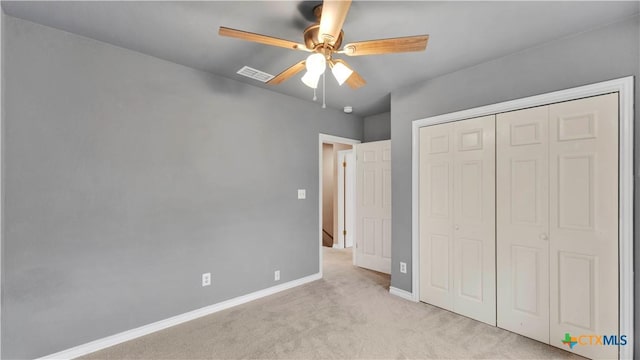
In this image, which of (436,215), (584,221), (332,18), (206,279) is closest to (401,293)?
(436,215)

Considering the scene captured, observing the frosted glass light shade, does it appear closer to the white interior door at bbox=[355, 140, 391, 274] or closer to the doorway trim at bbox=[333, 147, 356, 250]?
the white interior door at bbox=[355, 140, 391, 274]

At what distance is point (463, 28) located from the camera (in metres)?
1.98

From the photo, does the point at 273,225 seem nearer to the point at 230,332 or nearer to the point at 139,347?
the point at 230,332

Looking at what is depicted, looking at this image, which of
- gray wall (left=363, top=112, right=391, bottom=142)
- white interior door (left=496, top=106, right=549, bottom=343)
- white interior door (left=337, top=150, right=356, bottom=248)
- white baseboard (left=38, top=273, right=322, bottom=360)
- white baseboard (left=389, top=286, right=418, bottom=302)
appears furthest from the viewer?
white interior door (left=337, top=150, right=356, bottom=248)

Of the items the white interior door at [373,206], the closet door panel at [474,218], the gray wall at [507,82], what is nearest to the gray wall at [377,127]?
the white interior door at [373,206]

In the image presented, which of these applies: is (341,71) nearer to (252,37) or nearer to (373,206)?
(252,37)

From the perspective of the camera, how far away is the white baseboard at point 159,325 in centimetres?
205

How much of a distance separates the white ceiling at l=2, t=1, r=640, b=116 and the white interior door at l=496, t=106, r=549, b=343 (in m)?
0.64

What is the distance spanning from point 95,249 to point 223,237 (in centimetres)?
104

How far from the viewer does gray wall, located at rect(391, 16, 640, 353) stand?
1.90 meters

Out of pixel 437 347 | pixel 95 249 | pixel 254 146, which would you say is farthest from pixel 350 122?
pixel 95 249

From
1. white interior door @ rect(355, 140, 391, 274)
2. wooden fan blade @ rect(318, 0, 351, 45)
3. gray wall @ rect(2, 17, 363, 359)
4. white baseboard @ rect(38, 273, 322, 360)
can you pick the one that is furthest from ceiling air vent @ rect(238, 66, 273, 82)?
white baseboard @ rect(38, 273, 322, 360)

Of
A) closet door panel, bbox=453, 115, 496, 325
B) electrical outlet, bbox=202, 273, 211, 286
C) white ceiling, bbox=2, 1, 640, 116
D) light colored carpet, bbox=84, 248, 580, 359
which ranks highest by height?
white ceiling, bbox=2, 1, 640, 116

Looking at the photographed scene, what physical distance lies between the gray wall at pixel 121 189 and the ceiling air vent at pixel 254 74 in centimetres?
31
